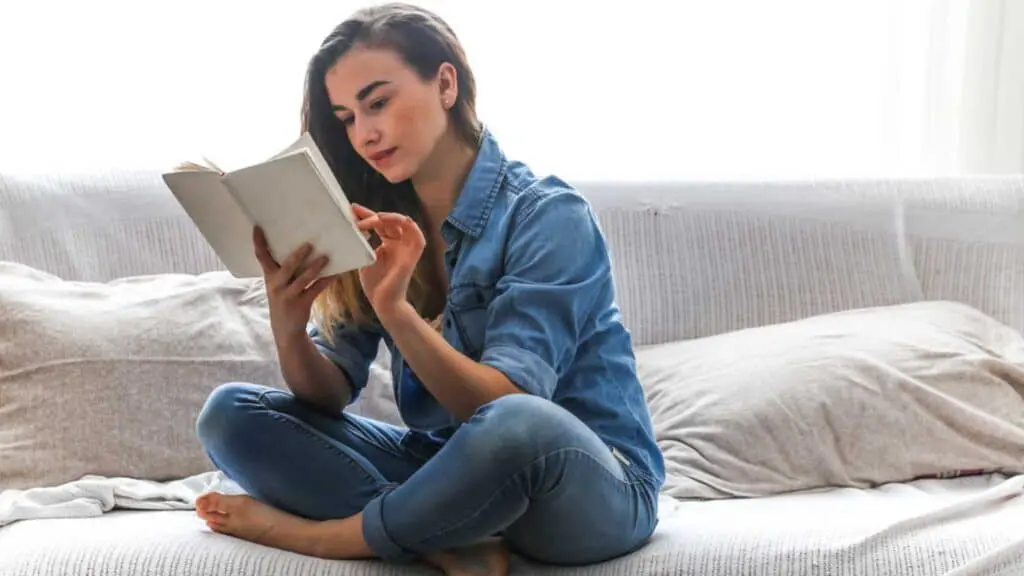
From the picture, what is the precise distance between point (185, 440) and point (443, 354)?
57 centimetres

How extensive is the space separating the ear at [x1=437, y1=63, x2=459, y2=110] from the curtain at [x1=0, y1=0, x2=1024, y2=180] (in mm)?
736

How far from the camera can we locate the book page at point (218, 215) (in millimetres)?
1371

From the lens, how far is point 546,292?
1.42 meters

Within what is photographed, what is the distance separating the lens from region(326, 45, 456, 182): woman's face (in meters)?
1.51

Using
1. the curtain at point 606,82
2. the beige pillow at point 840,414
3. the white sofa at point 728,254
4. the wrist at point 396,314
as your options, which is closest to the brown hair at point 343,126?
the wrist at point 396,314

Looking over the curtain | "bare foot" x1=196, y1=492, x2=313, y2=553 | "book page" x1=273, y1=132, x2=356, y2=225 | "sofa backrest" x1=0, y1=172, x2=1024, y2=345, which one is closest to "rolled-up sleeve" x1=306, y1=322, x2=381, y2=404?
"bare foot" x1=196, y1=492, x2=313, y2=553

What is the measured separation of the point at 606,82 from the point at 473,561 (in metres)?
1.23

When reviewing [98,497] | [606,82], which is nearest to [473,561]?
[98,497]

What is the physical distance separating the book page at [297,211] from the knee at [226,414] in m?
0.20

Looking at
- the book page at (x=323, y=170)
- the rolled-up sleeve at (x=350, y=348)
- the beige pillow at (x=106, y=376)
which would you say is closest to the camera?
the book page at (x=323, y=170)

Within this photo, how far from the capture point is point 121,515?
1.60 meters

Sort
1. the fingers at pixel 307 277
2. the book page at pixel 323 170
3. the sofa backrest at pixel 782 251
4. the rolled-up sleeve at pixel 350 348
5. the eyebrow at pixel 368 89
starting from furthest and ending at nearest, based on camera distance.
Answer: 1. the sofa backrest at pixel 782 251
2. the rolled-up sleeve at pixel 350 348
3. the eyebrow at pixel 368 89
4. the fingers at pixel 307 277
5. the book page at pixel 323 170

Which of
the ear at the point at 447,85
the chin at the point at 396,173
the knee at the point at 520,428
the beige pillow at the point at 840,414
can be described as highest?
the ear at the point at 447,85

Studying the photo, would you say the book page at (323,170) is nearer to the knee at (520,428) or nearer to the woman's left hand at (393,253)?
the woman's left hand at (393,253)
